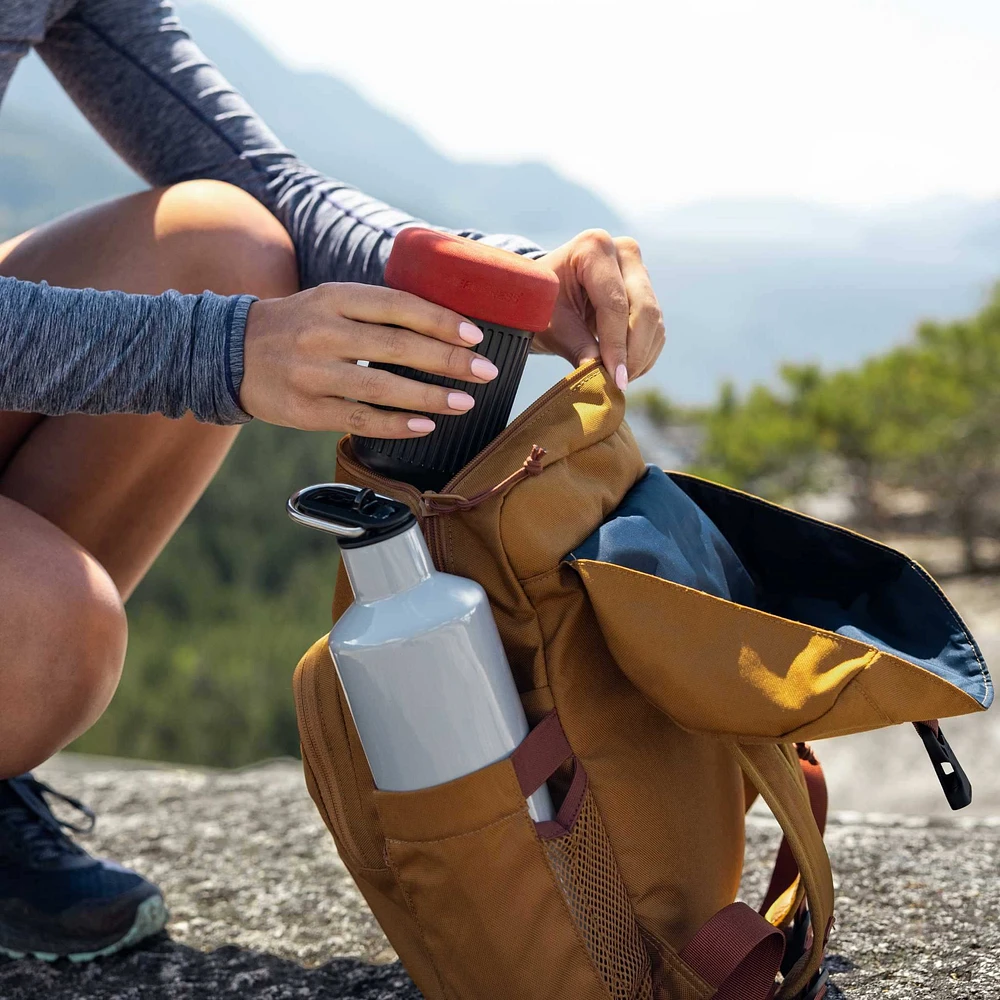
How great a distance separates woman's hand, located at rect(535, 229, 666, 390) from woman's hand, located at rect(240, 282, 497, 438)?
153 millimetres

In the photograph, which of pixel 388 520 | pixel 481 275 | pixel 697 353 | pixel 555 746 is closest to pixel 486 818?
pixel 555 746

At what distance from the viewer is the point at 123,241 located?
877 mm

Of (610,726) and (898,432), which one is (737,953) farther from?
(898,432)

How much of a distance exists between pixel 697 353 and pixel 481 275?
89.9ft

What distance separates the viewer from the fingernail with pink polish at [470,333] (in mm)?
598

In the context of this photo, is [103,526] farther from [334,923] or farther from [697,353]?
[697,353]

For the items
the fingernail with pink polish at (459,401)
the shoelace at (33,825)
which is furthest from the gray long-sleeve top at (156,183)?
the shoelace at (33,825)

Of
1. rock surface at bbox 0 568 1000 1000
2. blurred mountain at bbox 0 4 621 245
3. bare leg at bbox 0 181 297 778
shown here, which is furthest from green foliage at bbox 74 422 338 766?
blurred mountain at bbox 0 4 621 245

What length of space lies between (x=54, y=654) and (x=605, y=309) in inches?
17.7

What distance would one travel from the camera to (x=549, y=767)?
625 millimetres

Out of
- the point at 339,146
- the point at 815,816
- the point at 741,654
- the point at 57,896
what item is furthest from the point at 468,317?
the point at 339,146

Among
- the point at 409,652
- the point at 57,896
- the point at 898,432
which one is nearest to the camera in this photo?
the point at 409,652

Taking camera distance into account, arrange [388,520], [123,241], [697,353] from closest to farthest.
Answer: [388,520]
[123,241]
[697,353]

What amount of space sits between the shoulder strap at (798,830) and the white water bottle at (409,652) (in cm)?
16
